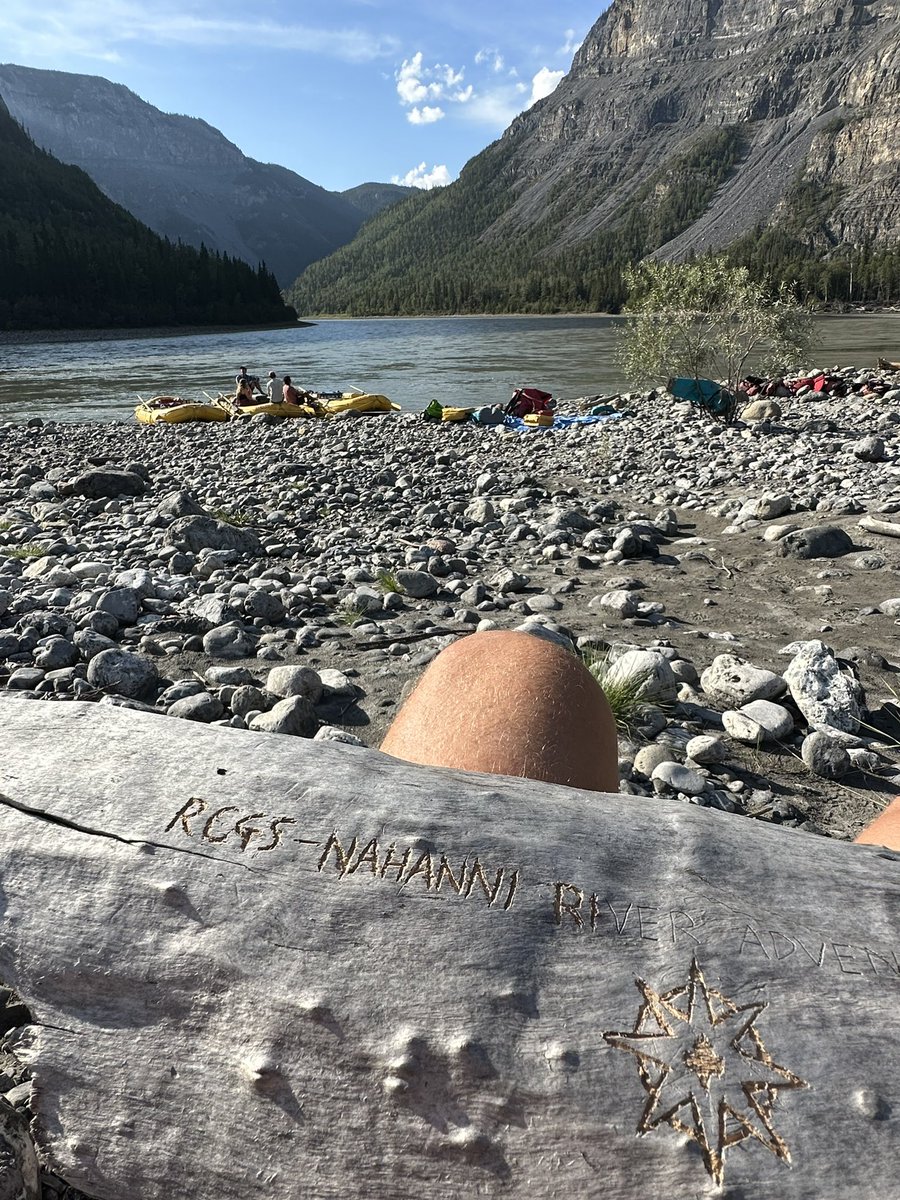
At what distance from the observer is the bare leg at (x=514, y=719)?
2.73 meters

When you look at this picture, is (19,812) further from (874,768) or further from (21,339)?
(21,339)

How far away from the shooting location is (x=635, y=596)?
20.9ft

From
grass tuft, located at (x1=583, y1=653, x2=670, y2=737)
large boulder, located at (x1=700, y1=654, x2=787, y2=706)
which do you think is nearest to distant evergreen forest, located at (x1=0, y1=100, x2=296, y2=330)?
grass tuft, located at (x1=583, y1=653, x2=670, y2=737)

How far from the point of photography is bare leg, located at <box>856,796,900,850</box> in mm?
2506

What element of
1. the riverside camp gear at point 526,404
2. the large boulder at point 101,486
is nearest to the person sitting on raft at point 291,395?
the riverside camp gear at point 526,404

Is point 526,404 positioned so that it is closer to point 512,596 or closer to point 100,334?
point 512,596

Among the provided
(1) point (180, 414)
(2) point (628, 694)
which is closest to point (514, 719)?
(2) point (628, 694)

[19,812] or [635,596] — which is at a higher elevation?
[19,812]

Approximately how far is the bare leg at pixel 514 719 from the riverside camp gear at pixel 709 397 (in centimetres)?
1570

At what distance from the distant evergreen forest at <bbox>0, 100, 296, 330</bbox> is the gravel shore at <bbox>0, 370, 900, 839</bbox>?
10237 centimetres

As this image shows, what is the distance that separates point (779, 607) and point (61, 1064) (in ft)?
19.0

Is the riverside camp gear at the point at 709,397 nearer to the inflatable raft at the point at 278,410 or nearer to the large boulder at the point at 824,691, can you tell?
the inflatable raft at the point at 278,410

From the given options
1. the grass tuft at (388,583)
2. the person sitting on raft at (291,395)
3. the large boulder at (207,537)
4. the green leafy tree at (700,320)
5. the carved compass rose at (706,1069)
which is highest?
the green leafy tree at (700,320)

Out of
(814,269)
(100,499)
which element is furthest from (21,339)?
(814,269)
